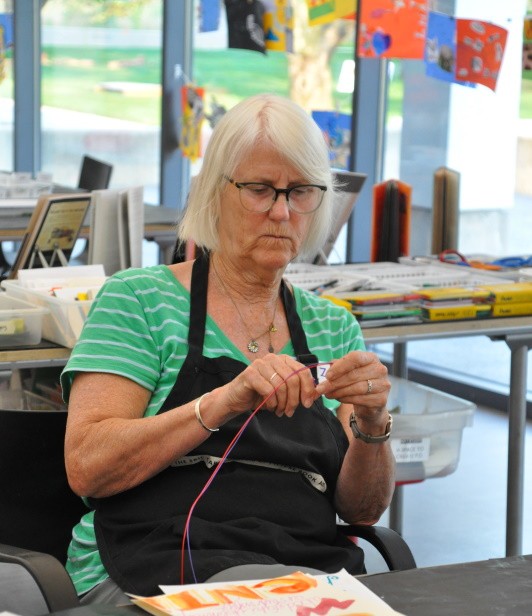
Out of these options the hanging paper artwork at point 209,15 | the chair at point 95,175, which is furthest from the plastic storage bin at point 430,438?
the hanging paper artwork at point 209,15

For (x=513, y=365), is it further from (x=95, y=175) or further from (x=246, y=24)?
(x=95, y=175)

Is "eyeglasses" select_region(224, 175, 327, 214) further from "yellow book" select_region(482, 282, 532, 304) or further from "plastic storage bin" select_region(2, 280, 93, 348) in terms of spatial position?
Answer: "yellow book" select_region(482, 282, 532, 304)

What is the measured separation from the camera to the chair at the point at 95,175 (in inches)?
260

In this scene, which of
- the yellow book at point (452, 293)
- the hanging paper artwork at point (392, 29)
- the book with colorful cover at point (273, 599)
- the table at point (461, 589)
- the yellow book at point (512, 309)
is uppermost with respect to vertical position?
the hanging paper artwork at point (392, 29)

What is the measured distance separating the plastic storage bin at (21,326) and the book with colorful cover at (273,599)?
1494 mm

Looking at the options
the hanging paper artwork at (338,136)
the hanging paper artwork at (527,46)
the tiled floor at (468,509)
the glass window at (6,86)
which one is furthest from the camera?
the glass window at (6,86)

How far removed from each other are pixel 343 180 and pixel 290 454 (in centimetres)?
213

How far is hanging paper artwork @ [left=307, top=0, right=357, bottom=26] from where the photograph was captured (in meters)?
5.89

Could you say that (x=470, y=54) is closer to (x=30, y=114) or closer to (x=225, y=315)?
(x=225, y=315)

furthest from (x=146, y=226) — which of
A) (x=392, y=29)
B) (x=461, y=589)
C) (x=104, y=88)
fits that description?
(x=104, y=88)

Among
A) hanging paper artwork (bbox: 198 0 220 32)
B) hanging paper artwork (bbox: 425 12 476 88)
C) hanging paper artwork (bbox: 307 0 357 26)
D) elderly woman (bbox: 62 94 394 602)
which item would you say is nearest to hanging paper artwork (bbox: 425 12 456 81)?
hanging paper artwork (bbox: 425 12 476 88)

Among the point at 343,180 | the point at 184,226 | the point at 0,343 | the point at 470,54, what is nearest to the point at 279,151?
the point at 184,226

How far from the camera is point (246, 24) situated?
261 inches

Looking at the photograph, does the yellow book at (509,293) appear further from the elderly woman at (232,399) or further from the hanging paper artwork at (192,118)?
the hanging paper artwork at (192,118)
